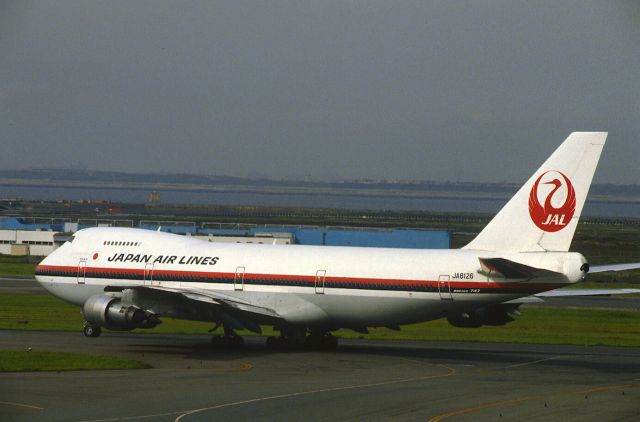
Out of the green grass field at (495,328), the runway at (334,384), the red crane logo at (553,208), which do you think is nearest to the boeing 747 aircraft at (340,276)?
the red crane logo at (553,208)

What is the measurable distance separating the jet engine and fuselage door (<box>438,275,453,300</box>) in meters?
1.45

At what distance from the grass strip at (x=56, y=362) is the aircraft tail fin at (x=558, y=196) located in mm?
14418

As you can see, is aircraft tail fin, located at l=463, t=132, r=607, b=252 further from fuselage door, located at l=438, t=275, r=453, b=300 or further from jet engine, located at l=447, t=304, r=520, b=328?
jet engine, located at l=447, t=304, r=520, b=328

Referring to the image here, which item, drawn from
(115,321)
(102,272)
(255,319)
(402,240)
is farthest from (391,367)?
(402,240)

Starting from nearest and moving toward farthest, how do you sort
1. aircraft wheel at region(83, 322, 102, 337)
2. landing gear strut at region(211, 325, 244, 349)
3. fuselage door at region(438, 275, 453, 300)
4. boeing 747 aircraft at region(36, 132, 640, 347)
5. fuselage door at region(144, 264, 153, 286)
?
boeing 747 aircraft at region(36, 132, 640, 347)
fuselage door at region(438, 275, 453, 300)
landing gear strut at region(211, 325, 244, 349)
fuselage door at region(144, 264, 153, 286)
aircraft wheel at region(83, 322, 102, 337)

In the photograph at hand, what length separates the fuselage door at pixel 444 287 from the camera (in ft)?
128

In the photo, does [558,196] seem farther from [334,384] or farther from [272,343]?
[272,343]

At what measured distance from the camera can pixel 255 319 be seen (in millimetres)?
41938

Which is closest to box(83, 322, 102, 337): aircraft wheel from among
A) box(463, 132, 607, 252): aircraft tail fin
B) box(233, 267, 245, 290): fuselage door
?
box(233, 267, 245, 290): fuselage door

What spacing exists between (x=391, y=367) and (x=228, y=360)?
237 inches

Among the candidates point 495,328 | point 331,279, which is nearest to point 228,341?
point 331,279

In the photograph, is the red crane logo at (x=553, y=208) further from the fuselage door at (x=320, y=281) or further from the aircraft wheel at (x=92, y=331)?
the aircraft wheel at (x=92, y=331)

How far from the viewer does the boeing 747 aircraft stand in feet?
124

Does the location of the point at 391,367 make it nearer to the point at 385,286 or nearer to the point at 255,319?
the point at 385,286
